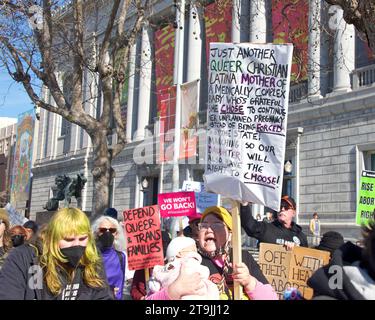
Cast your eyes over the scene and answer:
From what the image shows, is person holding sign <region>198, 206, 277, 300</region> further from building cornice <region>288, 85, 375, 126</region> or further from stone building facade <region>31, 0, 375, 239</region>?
building cornice <region>288, 85, 375, 126</region>

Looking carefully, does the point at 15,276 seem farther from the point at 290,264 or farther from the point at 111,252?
the point at 290,264

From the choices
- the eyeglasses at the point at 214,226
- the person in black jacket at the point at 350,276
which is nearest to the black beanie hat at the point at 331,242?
the eyeglasses at the point at 214,226

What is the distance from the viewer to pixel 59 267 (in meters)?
2.74

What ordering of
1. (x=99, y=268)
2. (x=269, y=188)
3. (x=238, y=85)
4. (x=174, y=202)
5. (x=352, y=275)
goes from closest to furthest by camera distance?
(x=352, y=275) < (x=99, y=268) < (x=269, y=188) < (x=238, y=85) < (x=174, y=202)

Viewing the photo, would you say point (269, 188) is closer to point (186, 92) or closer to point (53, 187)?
point (186, 92)

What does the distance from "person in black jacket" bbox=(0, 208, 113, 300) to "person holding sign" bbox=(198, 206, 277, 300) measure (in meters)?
0.76

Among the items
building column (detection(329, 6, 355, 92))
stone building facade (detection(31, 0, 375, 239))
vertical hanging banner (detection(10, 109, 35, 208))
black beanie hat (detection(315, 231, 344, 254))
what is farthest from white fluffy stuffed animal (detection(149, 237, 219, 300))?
vertical hanging banner (detection(10, 109, 35, 208))

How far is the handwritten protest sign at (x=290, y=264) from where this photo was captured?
186 inches

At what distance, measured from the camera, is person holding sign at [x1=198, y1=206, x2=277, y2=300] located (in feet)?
10.1

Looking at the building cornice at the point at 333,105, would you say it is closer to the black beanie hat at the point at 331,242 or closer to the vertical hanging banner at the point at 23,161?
the black beanie hat at the point at 331,242

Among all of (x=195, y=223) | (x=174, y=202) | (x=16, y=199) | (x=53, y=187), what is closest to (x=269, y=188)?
(x=195, y=223)
